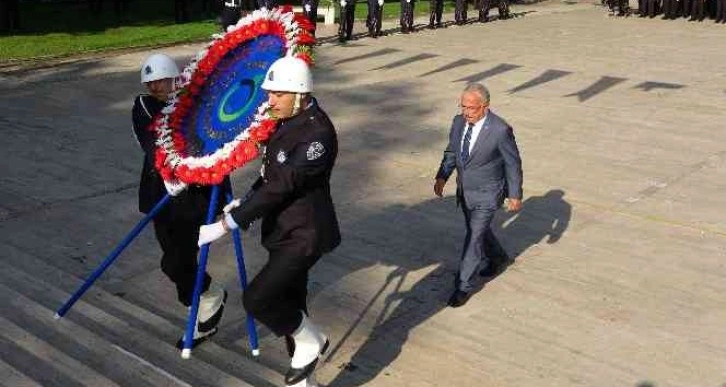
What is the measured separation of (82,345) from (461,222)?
375 centimetres

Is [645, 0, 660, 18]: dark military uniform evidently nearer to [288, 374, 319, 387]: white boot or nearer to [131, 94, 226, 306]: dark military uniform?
[131, 94, 226, 306]: dark military uniform

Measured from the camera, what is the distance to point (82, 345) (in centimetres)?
537

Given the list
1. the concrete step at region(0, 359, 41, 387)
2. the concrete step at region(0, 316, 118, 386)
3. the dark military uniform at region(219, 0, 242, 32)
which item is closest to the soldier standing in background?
the dark military uniform at region(219, 0, 242, 32)

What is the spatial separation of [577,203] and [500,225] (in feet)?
3.52

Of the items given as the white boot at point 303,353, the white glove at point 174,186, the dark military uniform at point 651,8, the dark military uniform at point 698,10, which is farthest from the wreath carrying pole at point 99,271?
the dark military uniform at point 651,8

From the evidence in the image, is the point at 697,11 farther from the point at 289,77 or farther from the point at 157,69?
the point at 289,77

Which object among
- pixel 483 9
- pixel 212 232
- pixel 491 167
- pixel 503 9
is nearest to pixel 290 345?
pixel 212 232

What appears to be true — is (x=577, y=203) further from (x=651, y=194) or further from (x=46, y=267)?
(x=46, y=267)

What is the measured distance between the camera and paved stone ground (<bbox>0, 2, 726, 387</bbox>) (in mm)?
5453

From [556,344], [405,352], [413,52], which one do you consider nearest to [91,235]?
[405,352]

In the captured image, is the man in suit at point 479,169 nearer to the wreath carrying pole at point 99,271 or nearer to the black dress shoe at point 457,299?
the black dress shoe at point 457,299

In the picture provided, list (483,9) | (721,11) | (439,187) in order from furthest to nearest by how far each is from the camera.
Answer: (721,11) → (483,9) → (439,187)

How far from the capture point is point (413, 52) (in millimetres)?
17812

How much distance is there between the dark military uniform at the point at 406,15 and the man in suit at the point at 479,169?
14815 mm
